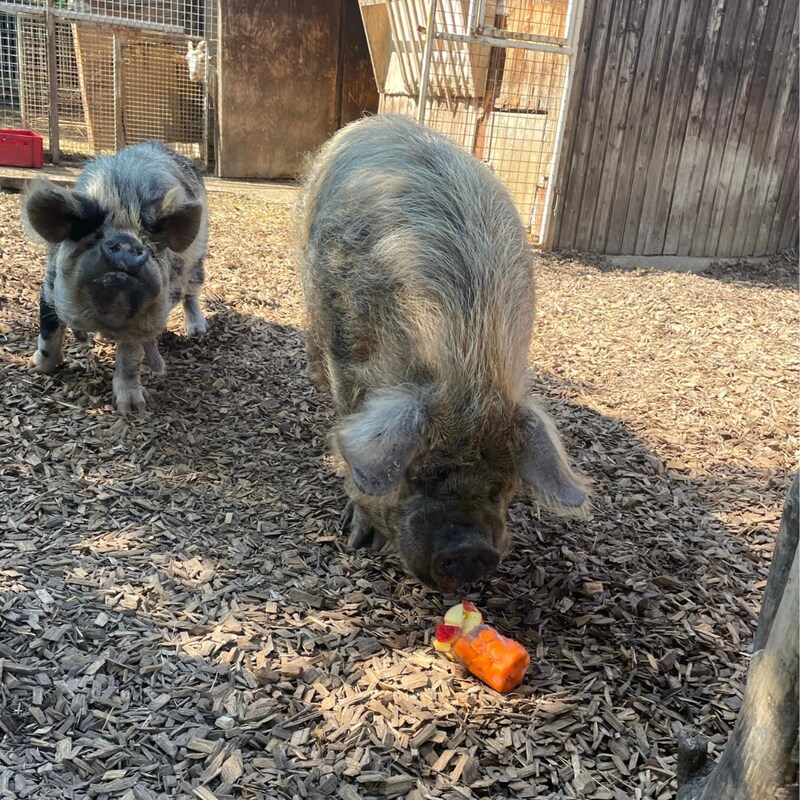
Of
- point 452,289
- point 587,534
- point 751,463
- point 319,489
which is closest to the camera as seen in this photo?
point 452,289

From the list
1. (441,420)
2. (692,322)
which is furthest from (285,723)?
(692,322)

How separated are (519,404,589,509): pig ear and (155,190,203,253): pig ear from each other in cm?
258

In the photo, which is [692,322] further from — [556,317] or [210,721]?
[210,721]

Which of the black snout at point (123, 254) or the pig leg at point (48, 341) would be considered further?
the pig leg at point (48, 341)

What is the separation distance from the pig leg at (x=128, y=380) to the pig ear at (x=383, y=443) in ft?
7.79

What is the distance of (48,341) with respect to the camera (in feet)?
16.8

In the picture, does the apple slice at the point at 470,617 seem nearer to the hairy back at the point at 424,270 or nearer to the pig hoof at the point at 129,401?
the hairy back at the point at 424,270

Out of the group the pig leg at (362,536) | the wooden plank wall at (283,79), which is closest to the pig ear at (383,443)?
the pig leg at (362,536)

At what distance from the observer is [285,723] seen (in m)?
2.79

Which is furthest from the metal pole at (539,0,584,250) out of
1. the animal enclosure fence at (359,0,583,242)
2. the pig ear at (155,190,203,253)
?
the pig ear at (155,190,203,253)

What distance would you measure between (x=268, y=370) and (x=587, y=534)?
2794mm

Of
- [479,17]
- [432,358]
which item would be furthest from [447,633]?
[479,17]

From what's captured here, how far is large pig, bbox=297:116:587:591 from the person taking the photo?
9.87 feet

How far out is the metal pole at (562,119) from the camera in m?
9.51
